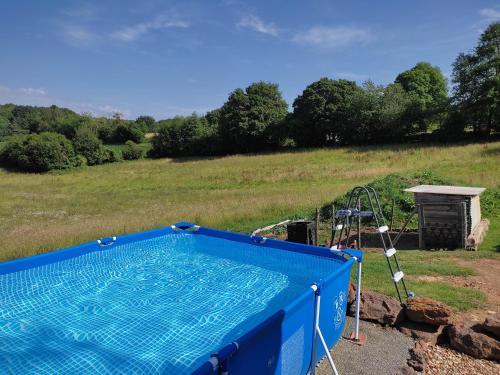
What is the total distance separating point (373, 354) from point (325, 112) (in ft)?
148

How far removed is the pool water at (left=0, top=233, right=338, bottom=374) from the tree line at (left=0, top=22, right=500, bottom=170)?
35.7m

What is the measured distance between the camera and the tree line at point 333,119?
36844 millimetres

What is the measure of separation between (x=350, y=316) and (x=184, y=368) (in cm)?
251

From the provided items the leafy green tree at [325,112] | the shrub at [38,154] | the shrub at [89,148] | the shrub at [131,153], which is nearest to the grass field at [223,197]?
the shrub at [38,154]

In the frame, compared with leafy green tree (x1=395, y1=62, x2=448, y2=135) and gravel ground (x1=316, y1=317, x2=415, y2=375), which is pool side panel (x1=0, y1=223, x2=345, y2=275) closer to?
gravel ground (x1=316, y1=317, x2=415, y2=375)

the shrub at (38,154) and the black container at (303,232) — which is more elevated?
the shrub at (38,154)

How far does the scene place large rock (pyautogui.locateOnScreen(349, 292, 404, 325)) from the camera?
518cm

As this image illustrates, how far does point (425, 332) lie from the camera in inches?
194

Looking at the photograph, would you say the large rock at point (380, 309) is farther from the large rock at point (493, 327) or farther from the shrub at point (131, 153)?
the shrub at point (131, 153)

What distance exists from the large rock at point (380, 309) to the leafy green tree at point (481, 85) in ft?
120

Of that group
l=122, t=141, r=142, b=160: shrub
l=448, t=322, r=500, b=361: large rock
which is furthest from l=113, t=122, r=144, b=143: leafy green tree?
l=448, t=322, r=500, b=361: large rock

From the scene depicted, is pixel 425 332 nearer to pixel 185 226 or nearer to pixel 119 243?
pixel 185 226

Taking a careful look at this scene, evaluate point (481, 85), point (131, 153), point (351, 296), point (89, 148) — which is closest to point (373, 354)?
point (351, 296)

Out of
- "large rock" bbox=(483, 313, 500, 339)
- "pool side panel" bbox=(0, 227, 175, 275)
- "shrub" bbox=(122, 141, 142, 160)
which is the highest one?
"shrub" bbox=(122, 141, 142, 160)
